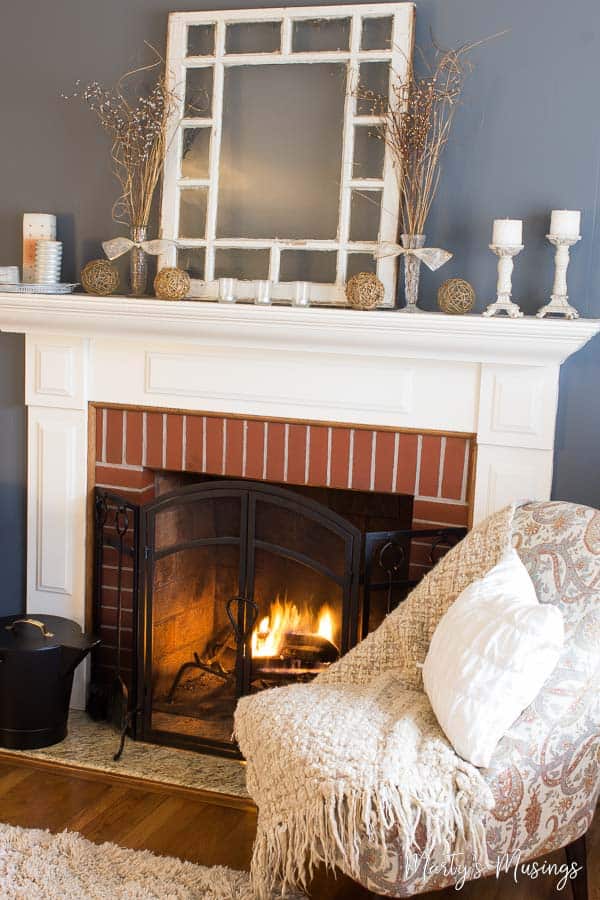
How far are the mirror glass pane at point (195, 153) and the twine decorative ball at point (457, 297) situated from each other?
77cm

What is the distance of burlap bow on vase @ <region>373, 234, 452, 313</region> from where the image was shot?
8.56ft

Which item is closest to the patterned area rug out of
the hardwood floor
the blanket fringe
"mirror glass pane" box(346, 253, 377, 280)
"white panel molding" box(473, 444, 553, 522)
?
the hardwood floor

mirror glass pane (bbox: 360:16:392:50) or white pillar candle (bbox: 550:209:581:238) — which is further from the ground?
mirror glass pane (bbox: 360:16:392:50)

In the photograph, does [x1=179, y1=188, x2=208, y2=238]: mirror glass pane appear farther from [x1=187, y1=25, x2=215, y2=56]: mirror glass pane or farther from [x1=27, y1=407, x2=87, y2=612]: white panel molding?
[x1=27, y1=407, x2=87, y2=612]: white panel molding

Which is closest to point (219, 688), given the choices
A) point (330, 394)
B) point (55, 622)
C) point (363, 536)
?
point (55, 622)

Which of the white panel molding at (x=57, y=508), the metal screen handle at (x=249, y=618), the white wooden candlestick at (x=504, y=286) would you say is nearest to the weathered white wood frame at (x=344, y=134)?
the white wooden candlestick at (x=504, y=286)

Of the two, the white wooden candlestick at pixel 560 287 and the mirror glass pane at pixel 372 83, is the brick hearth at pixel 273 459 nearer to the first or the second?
the white wooden candlestick at pixel 560 287

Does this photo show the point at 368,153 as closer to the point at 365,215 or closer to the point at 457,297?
the point at 365,215

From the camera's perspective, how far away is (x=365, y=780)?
72.9 inches

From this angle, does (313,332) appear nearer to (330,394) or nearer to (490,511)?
(330,394)

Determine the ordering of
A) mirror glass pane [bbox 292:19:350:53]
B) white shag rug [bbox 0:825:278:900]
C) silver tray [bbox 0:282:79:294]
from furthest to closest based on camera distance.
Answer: silver tray [bbox 0:282:79:294] → mirror glass pane [bbox 292:19:350:53] → white shag rug [bbox 0:825:278:900]

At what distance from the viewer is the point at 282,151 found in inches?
110

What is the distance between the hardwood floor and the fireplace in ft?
0.90

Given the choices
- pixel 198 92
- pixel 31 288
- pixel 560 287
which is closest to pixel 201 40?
pixel 198 92
